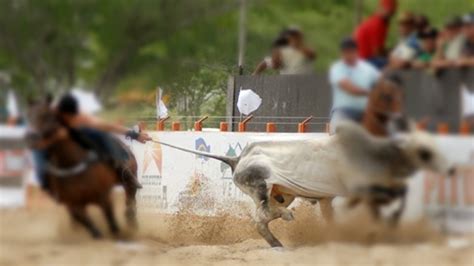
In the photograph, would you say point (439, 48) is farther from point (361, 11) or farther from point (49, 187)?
point (49, 187)

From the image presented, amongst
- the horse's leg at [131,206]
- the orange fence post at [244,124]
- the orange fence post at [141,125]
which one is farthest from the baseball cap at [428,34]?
the orange fence post at [244,124]

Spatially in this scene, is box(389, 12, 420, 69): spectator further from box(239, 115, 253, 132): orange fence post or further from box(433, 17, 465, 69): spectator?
box(239, 115, 253, 132): orange fence post

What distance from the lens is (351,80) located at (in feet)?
13.7

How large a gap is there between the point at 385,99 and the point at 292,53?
1.42 feet

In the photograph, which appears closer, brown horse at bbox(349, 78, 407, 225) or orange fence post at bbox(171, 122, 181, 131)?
brown horse at bbox(349, 78, 407, 225)

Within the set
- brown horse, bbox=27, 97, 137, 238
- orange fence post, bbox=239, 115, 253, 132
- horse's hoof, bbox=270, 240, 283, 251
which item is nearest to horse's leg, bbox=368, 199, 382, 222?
brown horse, bbox=27, 97, 137, 238

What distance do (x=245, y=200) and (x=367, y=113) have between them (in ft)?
12.7

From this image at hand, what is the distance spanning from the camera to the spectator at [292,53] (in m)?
4.43

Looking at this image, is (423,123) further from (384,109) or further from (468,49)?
(468,49)

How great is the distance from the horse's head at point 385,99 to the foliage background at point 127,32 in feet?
0.60

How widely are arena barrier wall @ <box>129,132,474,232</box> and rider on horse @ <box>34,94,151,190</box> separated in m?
0.37

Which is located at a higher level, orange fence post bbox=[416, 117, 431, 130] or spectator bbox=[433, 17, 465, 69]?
Result: spectator bbox=[433, 17, 465, 69]

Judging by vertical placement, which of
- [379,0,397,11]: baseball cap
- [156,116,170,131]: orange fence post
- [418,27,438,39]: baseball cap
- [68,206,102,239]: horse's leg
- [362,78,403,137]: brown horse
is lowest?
[68,206,102,239]: horse's leg

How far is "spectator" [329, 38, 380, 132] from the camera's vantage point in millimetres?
4164
